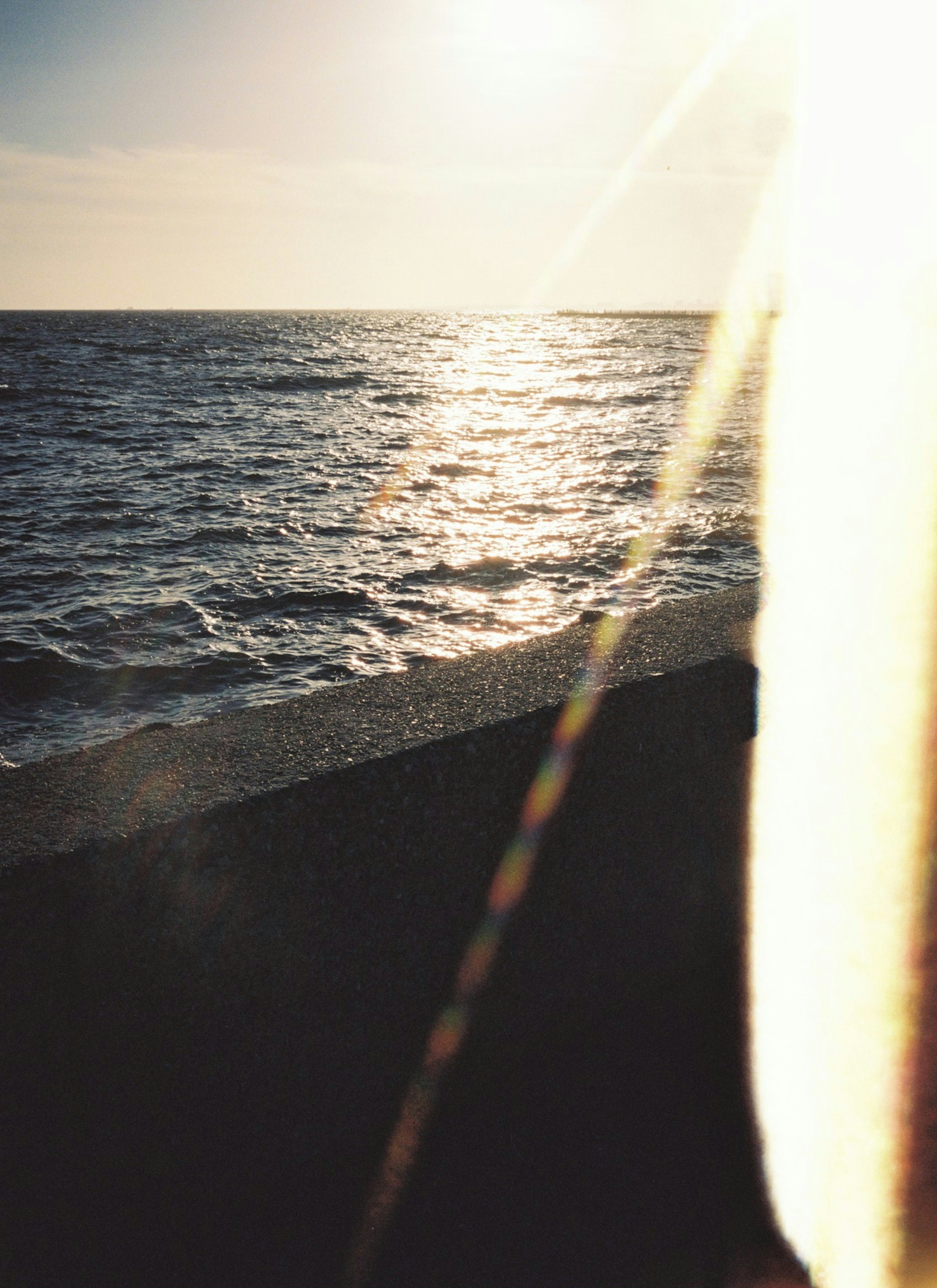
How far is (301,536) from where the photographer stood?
10273mm

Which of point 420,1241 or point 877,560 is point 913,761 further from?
point 420,1241

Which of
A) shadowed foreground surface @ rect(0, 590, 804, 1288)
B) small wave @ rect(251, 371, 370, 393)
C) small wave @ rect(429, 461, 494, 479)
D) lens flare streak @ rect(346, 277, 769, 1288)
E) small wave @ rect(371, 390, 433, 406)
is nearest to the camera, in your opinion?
shadowed foreground surface @ rect(0, 590, 804, 1288)

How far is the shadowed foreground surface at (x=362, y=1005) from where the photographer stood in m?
1.54

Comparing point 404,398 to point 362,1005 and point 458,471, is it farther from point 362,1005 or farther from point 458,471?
point 362,1005

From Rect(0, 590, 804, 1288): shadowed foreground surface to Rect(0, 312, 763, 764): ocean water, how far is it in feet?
12.8

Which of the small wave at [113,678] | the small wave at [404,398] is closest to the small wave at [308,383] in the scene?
the small wave at [404,398]

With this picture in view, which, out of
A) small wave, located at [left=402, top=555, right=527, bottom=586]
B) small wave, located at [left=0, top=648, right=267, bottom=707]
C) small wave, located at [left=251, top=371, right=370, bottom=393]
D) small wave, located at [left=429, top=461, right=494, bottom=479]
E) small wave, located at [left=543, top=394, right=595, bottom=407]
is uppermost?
small wave, located at [left=251, top=371, right=370, bottom=393]

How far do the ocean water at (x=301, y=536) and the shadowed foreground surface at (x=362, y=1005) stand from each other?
12.8ft

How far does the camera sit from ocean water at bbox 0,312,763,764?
6.55 meters

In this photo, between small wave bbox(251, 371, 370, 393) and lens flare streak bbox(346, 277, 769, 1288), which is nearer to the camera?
lens flare streak bbox(346, 277, 769, 1288)

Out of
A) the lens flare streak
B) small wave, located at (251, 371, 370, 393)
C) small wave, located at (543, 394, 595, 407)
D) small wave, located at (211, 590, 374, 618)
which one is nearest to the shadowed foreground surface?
the lens flare streak

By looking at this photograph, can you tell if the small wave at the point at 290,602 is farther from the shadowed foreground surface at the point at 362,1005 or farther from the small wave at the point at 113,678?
the shadowed foreground surface at the point at 362,1005

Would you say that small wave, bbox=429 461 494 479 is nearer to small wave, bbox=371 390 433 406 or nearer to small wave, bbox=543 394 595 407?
small wave, bbox=371 390 433 406

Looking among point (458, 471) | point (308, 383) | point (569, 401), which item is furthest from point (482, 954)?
point (308, 383)
